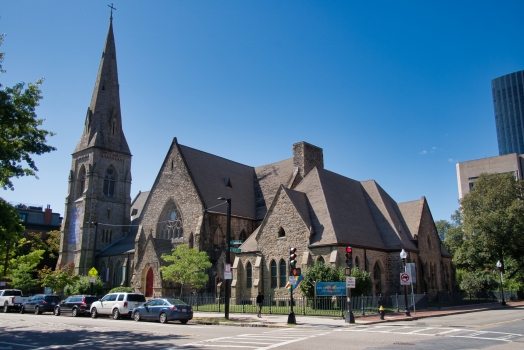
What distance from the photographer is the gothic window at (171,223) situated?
45.4m

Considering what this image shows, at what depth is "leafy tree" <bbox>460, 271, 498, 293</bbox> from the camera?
151 feet

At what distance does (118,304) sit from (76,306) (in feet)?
17.3

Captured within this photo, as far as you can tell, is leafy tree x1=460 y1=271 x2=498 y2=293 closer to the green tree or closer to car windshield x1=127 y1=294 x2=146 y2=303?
the green tree

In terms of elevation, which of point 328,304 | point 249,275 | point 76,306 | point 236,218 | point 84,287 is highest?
point 236,218

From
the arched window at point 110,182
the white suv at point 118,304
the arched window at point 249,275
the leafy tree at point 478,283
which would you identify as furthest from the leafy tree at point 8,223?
the leafy tree at point 478,283

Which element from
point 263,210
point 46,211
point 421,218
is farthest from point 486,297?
point 46,211

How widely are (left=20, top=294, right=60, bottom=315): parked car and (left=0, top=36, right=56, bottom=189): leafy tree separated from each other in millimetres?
15606

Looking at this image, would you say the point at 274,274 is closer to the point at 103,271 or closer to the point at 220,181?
the point at 220,181

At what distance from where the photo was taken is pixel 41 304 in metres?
34.0

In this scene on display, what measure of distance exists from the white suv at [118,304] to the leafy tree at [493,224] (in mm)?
36914

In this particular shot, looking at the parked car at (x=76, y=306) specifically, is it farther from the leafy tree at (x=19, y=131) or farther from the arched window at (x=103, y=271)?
the arched window at (x=103, y=271)

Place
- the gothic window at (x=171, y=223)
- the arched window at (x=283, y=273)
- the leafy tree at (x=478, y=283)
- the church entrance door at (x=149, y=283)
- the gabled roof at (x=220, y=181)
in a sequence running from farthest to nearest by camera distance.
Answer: the leafy tree at (x=478, y=283)
the gothic window at (x=171, y=223)
the gabled roof at (x=220, y=181)
the church entrance door at (x=149, y=283)
the arched window at (x=283, y=273)

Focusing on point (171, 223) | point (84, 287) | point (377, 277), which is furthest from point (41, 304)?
point (377, 277)

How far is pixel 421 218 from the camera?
41.5 metres
